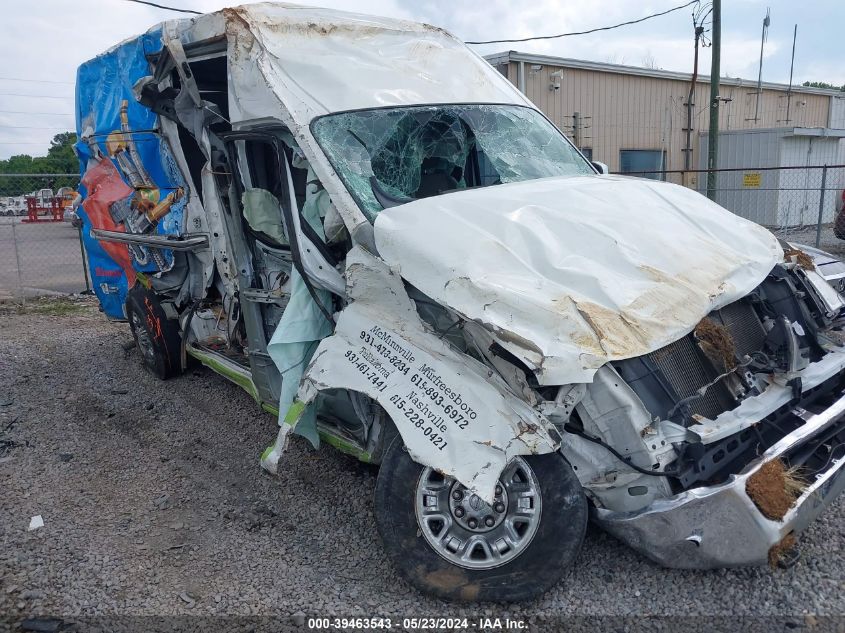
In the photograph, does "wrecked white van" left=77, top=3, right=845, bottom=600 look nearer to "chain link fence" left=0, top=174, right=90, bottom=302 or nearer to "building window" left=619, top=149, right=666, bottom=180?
"chain link fence" left=0, top=174, right=90, bottom=302

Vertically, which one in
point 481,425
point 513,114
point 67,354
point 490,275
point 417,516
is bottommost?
point 67,354

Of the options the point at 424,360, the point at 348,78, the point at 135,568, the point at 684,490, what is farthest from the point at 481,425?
the point at 348,78

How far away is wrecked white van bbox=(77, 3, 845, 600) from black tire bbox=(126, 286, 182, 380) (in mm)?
1312

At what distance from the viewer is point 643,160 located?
2075cm

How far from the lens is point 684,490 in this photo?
9.37 feet

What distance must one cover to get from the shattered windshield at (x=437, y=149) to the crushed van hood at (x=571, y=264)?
0.45 meters

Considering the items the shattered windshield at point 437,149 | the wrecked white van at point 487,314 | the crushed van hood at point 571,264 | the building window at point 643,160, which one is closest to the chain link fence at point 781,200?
the building window at point 643,160

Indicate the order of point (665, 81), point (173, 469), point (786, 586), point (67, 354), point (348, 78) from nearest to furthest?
point (786, 586) < point (348, 78) < point (173, 469) < point (67, 354) < point (665, 81)

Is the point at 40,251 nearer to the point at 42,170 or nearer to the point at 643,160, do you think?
the point at 643,160

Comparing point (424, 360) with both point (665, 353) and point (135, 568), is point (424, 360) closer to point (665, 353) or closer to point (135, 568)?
point (665, 353)

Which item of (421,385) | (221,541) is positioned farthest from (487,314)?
(221,541)

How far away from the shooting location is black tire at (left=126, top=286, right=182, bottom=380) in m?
6.00

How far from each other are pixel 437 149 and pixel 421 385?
2043 mm

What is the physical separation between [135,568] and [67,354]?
4.70 m
